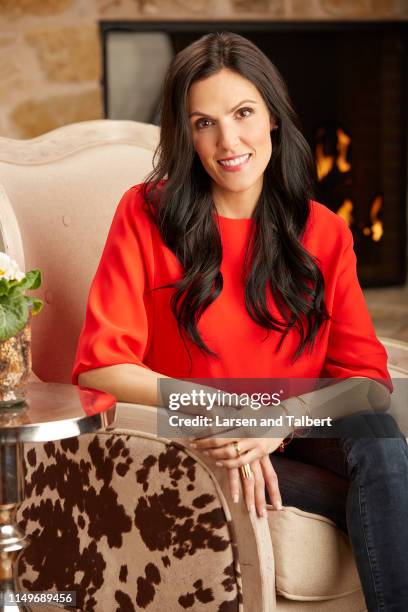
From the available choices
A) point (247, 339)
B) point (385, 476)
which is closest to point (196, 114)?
point (247, 339)

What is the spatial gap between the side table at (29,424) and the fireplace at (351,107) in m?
2.40

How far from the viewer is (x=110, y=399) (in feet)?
4.87

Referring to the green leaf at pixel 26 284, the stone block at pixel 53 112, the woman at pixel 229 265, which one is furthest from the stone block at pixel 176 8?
the green leaf at pixel 26 284

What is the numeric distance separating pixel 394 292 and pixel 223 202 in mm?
2649

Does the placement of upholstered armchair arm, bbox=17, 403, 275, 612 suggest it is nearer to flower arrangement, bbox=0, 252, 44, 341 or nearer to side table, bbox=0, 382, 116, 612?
side table, bbox=0, 382, 116, 612

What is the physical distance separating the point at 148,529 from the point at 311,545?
24 cm

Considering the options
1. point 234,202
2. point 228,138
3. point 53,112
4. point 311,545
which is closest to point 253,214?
point 234,202

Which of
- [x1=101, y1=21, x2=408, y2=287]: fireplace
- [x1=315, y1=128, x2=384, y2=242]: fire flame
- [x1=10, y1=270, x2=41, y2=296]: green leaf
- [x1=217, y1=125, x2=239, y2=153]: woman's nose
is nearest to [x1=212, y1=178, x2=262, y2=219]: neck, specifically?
[x1=217, y1=125, x2=239, y2=153]: woman's nose

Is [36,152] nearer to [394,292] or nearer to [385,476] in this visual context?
[385,476]

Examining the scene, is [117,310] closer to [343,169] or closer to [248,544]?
[248,544]

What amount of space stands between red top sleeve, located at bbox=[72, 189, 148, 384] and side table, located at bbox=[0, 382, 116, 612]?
0.07 m

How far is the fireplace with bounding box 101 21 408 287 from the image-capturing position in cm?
380

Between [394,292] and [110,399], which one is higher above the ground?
[110,399]

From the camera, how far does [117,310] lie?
5.37 feet
